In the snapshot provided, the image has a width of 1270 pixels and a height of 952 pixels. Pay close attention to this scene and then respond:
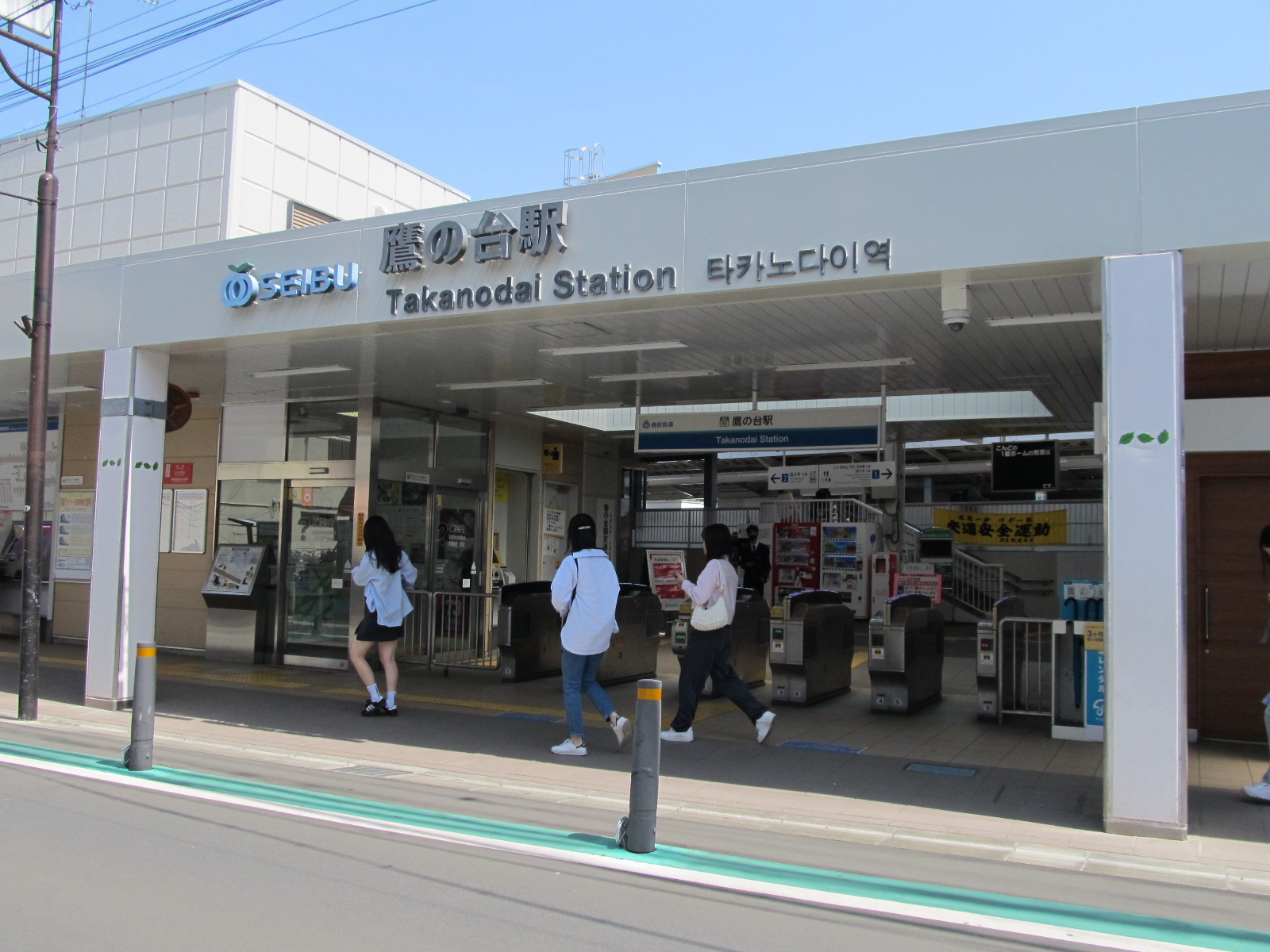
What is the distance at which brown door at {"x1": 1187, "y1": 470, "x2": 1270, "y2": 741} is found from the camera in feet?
29.2

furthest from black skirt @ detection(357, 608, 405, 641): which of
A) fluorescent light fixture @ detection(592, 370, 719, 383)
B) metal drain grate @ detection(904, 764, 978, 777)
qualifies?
metal drain grate @ detection(904, 764, 978, 777)

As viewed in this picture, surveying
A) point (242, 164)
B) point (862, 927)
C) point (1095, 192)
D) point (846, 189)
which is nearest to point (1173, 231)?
point (1095, 192)

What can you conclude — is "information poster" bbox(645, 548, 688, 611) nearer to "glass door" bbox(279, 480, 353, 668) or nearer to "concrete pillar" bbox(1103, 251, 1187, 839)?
"glass door" bbox(279, 480, 353, 668)

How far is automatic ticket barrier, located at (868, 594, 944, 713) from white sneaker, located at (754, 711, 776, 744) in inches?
76.6

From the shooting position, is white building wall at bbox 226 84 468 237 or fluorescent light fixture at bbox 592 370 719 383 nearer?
fluorescent light fixture at bbox 592 370 719 383

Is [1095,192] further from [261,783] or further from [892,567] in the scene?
[892,567]

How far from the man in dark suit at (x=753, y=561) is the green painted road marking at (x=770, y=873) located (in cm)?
1268

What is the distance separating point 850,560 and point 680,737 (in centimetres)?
1194

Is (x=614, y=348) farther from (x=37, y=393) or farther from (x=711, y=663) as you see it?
(x=37, y=393)

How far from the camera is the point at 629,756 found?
28.3 ft

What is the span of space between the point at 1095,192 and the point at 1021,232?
19.2 inches

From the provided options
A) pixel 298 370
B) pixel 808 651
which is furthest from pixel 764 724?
pixel 298 370

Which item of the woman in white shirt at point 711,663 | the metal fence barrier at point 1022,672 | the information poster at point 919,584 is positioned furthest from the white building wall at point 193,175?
the information poster at point 919,584

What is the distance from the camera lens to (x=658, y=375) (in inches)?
455
